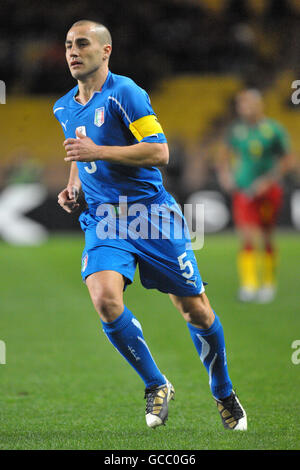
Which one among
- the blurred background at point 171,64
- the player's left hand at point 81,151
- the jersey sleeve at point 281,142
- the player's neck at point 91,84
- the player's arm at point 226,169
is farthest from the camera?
the blurred background at point 171,64

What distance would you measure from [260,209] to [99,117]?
5649mm

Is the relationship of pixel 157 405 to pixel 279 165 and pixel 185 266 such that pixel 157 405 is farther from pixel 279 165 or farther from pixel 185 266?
pixel 279 165

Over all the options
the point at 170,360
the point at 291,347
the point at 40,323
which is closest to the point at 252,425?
the point at 170,360

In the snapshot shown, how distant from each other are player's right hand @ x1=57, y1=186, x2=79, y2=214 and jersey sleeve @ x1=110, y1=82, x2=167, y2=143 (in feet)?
1.80

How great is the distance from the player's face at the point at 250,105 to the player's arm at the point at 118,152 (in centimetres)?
539

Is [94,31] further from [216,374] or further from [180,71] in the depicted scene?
[180,71]

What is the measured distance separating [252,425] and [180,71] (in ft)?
62.5

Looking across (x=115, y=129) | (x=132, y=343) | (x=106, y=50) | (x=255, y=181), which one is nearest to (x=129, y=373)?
(x=132, y=343)

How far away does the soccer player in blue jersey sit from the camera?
3998mm

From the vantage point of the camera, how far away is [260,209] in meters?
9.55

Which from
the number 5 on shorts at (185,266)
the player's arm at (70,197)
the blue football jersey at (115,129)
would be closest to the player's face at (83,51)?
the blue football jersey at (115,129)

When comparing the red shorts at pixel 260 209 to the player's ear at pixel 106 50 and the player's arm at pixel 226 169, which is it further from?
the player's ear at pixel 106 50

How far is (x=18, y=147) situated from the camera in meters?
20.8

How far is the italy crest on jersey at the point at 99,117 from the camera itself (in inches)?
162
